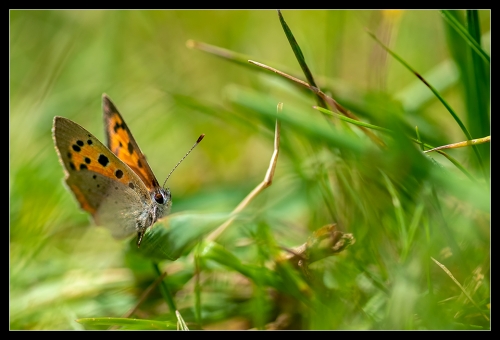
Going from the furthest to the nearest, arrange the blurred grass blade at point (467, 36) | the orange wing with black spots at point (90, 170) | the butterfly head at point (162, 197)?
the butterfly head at point (162, 197)
the orange wing with black spots at point (90, 170)
the blurred grass blade at point (467, 36)

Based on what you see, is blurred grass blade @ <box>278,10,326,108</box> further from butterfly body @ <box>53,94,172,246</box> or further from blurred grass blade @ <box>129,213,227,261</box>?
butterfly body @ <box>53,94,172,246</box>

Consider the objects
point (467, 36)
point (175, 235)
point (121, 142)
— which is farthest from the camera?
point (121, 142)

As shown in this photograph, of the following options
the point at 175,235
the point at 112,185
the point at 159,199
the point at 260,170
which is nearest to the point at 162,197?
the point at 159,199

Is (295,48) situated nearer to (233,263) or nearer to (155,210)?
(233,263)

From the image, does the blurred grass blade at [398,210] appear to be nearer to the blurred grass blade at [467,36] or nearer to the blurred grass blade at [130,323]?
Answer: the blurred grass blade at [467,36]

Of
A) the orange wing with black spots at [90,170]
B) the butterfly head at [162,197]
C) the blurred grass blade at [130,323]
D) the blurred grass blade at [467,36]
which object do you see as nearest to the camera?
the blurred grass blade at [130,323]

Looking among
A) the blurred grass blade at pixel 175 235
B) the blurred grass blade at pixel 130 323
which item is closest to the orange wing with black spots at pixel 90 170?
the blurred grass blade at pixel 175 235

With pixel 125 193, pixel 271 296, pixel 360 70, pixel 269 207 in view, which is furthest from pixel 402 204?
pixel 360 70
